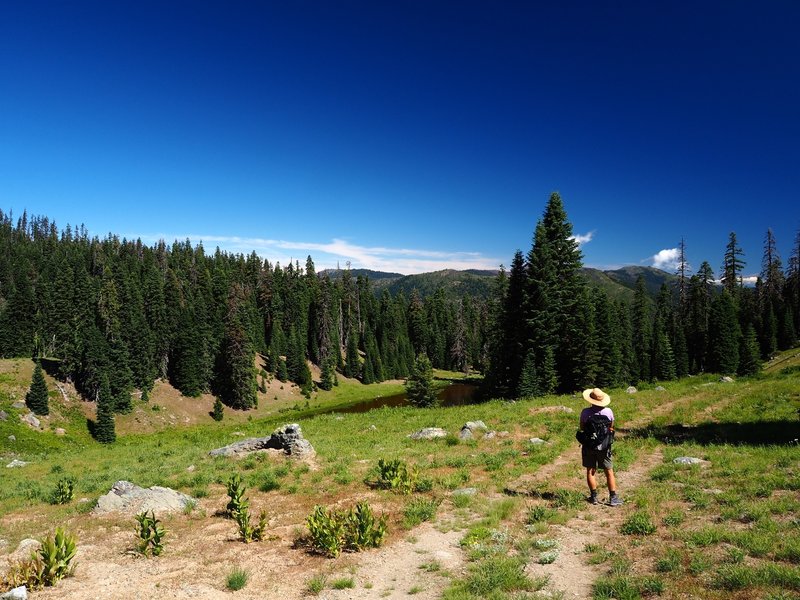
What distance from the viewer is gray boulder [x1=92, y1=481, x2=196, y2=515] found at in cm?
1264

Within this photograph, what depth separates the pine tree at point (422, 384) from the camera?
50594 millimetres

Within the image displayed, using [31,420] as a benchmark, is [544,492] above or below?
above

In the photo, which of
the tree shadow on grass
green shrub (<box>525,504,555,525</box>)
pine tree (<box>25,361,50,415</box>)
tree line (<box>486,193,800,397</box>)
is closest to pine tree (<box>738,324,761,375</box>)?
tree line (<box>486,193,800,397</box>)

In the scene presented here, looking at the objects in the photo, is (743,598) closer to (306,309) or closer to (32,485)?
(32,485)

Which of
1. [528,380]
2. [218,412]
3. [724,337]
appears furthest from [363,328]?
[528,380]

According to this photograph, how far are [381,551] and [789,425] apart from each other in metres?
17.5

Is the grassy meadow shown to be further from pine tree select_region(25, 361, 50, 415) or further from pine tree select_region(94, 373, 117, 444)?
pine tree select_region(25, 361, 50, 415)

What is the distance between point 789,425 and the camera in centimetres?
1711

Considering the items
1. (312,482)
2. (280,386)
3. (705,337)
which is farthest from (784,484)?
(280,386)

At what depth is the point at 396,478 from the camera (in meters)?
13.4

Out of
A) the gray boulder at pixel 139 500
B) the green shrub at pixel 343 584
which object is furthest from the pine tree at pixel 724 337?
the gray boulder at pixel 139 500

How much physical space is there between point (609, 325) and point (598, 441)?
5250cm

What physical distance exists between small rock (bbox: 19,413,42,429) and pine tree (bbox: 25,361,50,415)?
1312 millimetres

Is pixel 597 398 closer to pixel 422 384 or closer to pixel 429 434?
pixel 429 434
